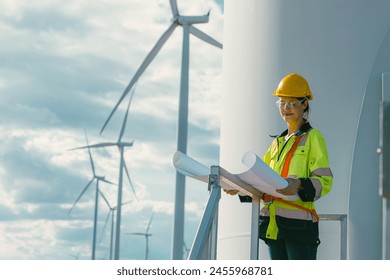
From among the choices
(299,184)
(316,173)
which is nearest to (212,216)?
(299,184)

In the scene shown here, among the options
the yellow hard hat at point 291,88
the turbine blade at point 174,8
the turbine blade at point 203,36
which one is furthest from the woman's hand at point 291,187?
the turbine blade at point 174,8

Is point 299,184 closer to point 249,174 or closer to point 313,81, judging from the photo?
point 249,174

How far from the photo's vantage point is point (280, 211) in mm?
5832

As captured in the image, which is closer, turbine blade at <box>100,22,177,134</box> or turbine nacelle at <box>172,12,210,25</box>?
turbine blade at <box>100,22,177,134</box>

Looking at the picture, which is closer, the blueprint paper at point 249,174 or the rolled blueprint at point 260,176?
the rolled blueprint at point 260,176

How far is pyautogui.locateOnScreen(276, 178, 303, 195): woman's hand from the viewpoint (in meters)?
5.46

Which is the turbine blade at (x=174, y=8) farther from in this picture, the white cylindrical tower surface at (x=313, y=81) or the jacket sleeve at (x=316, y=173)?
the jacket sleeve at (x=316, y=173)

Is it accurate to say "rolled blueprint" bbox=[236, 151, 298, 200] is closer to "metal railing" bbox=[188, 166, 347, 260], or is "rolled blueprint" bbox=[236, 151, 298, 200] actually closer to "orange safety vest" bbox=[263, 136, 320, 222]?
"metal railing" bbox=[188, 166, 347, 260]

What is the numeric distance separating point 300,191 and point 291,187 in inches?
6.2

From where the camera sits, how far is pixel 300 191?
18.4 ft

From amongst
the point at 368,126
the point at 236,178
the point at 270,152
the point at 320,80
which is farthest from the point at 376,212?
the point at 236,178

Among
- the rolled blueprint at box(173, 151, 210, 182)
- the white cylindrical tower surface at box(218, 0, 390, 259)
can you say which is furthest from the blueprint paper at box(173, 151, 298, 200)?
the white cylindrical tower surface at box(218, 0, 390, 259)

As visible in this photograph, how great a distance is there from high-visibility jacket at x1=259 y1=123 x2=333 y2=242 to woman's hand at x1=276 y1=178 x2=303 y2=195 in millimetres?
79

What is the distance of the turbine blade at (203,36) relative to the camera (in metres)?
21.9
